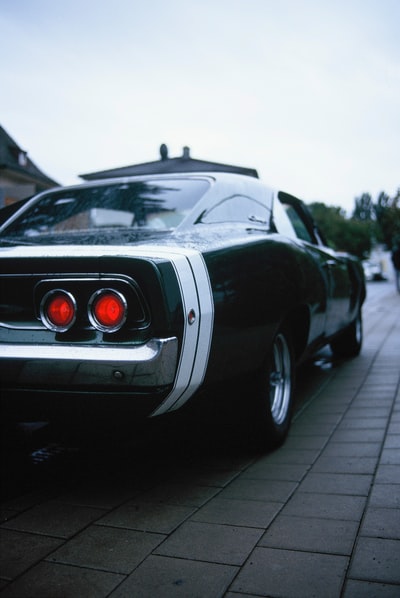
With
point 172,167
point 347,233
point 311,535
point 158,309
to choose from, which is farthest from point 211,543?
point 347,233

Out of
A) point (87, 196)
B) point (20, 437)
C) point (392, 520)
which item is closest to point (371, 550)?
point (392, 520)

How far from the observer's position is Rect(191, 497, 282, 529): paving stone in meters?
2.20

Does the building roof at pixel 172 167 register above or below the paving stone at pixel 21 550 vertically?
above

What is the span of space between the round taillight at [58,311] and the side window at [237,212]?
1.07 metres

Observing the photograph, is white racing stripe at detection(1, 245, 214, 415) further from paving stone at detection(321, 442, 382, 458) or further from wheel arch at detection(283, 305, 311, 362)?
wheel arch at detection(283, 305, 311, 362)

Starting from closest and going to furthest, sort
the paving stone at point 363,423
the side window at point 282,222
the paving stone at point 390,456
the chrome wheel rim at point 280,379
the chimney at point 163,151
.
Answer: the paving stone at point 390,456 → the chrome wheel rim at point 280,379 → the paving stone at point 363,423 → the side window at point 282,222 → the chimney at point 163,151

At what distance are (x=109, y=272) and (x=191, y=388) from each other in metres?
0.56

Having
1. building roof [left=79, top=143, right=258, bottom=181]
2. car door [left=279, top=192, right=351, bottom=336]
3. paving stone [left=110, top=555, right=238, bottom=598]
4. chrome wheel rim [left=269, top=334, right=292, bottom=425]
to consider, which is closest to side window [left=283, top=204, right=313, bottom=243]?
car door [left=279, top=192, right=351, bottom=336]

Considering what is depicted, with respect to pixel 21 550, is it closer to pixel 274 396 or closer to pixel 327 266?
pixel 274 396

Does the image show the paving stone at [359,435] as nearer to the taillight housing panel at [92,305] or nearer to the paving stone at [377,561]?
the paving stone at [377,561]

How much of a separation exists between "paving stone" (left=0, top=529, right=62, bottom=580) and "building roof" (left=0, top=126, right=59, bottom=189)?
1982 cm

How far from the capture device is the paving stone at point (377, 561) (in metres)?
1.75

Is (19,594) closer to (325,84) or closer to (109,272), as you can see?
(109,272)

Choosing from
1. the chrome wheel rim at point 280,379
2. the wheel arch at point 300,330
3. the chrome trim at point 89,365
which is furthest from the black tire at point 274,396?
the chrome trim at point 89,365
